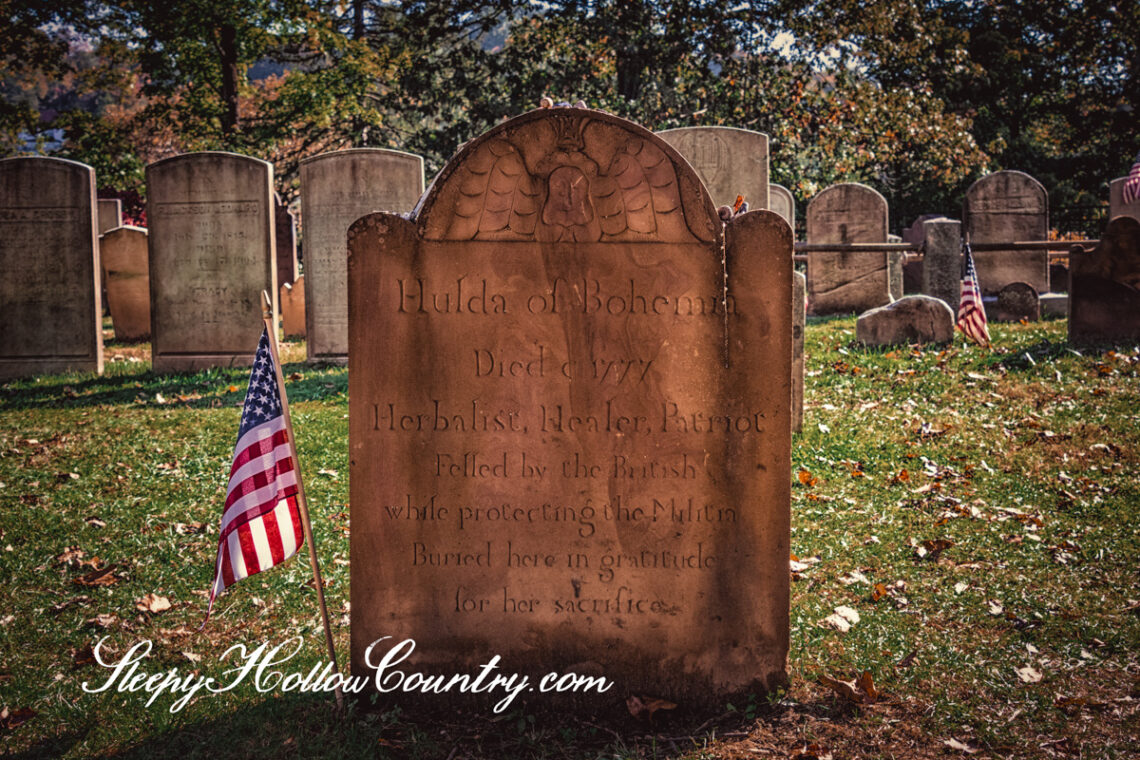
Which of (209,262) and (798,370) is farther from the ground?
(209,262)

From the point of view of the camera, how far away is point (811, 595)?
14.5ft

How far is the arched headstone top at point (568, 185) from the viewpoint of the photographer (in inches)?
132

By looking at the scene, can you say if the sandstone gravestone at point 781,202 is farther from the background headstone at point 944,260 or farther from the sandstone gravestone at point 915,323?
the sandstone gravestone at point 915,323

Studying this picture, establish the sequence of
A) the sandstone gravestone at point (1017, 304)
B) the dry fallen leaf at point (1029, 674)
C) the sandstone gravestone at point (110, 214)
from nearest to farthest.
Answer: the dry fallen leaf at point (1029, 674) < the sandstone gravestone at point (1017, 304) < the sandstone gravestone at point (110, 214)

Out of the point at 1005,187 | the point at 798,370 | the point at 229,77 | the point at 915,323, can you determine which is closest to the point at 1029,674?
the point at 798,370

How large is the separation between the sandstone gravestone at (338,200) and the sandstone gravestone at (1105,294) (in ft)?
25.8

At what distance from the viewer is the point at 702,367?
3.38m

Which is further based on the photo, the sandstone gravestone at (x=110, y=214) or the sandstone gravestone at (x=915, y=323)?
the sandstone gravestone at (x=110, y=214)

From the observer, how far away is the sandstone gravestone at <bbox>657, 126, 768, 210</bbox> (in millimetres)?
8648

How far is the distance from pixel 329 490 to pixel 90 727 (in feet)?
9.24

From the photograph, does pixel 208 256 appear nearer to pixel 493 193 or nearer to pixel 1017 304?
pixel 493 193

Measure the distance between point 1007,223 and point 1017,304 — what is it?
2.94 m

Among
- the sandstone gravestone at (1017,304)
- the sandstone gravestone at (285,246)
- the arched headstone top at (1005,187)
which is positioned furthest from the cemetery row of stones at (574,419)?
the sandstone gravestone at (285,246)

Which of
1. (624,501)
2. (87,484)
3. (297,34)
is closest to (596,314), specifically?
(624,501)
